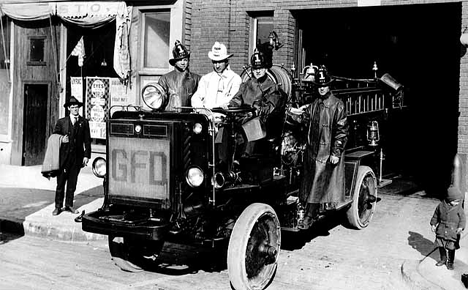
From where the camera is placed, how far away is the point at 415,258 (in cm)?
707

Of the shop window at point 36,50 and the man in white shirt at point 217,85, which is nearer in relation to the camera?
the man in white shirt at point 217,85

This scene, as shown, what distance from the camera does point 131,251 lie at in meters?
6.42

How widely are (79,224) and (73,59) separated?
6918mm

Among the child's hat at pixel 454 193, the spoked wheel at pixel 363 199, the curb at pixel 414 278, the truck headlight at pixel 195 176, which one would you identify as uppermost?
the truck headlight at pixel 195 176

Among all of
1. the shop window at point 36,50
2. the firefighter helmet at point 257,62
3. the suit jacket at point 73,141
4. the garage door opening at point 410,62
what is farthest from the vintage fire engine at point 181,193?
the shop window at point 36,50

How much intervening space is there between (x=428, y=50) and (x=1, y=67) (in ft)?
41.1

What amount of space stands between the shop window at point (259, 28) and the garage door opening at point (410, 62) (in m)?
0.68

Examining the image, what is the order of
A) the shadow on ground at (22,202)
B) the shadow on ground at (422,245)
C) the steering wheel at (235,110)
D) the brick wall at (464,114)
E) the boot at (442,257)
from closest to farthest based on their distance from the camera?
the steering wheel at (235,110) < the boot at (442,257) < the shadow on ground at (422,245) < the shadow on ground at (22,202) < the brick wall at (464,114)

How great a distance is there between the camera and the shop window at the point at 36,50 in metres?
14.7

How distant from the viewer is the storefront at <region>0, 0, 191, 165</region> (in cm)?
1322

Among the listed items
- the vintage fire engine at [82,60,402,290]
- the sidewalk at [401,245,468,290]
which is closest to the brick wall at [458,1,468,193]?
the sidewalk at [401,245,468,290]

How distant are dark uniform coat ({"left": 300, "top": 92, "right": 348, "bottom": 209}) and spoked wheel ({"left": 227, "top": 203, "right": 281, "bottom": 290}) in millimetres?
1253

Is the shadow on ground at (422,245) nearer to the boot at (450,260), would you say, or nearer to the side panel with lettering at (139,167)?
the boot at (450,260)

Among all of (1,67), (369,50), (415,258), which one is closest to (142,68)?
(1,67)
